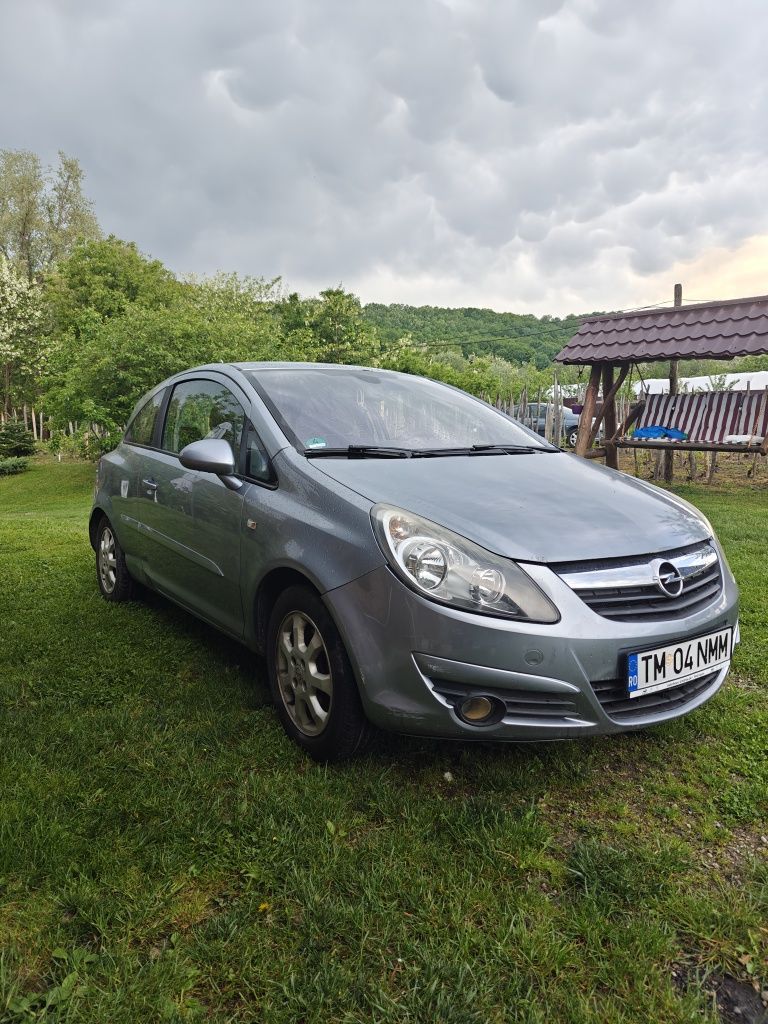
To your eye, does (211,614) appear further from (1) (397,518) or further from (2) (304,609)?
(1) (397,518)

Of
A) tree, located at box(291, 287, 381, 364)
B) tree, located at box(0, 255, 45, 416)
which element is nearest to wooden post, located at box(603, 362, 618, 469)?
tree, located at box(291, 287, 381, 364)

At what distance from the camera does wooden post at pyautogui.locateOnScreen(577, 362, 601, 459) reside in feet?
36.2

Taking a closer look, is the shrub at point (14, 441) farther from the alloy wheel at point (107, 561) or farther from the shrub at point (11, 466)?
the alloy wheel at point (107, 561)

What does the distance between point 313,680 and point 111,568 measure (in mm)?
2637

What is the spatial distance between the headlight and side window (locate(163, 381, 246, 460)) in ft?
3.92

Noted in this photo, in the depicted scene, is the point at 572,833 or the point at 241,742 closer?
the point at 572,833

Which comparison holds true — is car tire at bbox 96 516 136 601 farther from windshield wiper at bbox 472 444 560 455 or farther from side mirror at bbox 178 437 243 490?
windshield wiper at bbox 472 444 560 455

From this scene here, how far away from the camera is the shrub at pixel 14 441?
92.1 feet

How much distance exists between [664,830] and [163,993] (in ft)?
5.07

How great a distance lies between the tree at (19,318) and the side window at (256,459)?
31.7 meters

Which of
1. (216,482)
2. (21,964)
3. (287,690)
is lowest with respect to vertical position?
(21,964)

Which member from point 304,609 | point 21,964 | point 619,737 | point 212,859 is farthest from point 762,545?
point 21,964

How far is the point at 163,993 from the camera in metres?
1.65

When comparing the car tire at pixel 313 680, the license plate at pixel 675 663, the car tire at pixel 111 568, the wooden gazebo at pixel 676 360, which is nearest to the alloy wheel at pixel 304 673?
the car tire at pixel 313 680
